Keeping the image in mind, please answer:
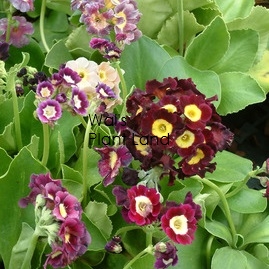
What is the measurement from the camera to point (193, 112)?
634mm

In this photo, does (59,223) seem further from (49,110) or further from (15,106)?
(15,106)

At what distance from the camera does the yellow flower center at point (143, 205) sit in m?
0.62

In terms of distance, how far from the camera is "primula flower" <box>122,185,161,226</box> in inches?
24.1

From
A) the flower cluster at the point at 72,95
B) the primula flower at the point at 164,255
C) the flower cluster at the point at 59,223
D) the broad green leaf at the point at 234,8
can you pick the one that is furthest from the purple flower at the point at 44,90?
the broad green leaf at the point at 234,8

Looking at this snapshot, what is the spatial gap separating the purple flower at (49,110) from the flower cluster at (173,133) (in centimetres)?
8

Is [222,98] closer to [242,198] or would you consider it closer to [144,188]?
[242,198]

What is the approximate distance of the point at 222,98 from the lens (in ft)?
3.30

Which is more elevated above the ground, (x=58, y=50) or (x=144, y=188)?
(x=144, y=188)

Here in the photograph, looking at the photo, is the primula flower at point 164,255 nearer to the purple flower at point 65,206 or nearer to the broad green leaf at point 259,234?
the purple flower at point 65,206

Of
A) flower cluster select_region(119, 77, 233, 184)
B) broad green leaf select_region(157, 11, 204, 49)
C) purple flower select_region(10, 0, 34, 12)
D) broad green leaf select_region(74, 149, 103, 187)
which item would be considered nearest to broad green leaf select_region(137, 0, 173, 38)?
broad green leaf select_region(157, 11, 204, 49)

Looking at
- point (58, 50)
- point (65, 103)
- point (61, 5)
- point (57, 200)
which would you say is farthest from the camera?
point (61, 5)

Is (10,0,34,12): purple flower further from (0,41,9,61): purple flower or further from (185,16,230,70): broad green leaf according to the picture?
(185,16,230,70): broad green leaf

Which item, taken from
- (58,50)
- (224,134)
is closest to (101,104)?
(224,134)

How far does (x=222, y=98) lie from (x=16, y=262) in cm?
46
